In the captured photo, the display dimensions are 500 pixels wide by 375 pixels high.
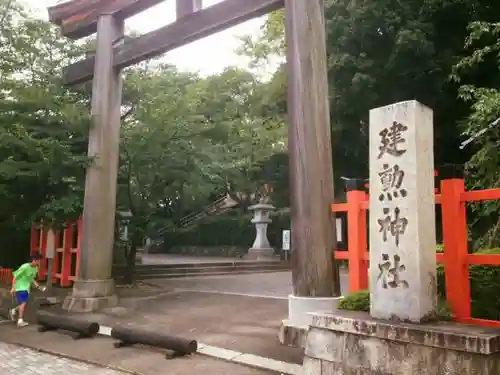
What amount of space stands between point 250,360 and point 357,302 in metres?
1.69

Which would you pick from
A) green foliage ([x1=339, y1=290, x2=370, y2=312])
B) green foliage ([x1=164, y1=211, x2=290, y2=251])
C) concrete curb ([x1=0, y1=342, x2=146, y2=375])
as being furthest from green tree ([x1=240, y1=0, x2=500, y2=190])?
green foliage ([x1=164, y1=211, x2=290, y2=251])

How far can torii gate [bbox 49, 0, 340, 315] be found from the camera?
21.8 ft

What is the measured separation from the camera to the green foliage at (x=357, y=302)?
5.26m

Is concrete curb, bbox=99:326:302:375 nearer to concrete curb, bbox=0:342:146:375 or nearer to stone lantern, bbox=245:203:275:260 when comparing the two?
concrete curb, bbox=0:342:146:375

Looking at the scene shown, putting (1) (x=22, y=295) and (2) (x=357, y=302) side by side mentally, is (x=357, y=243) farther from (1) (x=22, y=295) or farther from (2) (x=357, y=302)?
(1) (x=22, y=295)

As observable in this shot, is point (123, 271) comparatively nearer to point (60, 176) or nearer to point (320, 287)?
point (60, 176)

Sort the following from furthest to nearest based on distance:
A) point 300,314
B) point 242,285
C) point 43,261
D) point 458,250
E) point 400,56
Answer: point 242,285, point 43,261, point 400,56, point 300,314, point 458,250

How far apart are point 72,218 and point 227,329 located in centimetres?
542

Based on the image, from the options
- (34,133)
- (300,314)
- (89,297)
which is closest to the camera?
(300,314)

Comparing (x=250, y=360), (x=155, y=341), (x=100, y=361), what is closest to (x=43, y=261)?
(x=100, y=361)

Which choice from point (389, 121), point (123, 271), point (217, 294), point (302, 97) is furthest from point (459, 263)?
point (123, 271)

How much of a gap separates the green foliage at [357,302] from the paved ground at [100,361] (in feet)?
4.07

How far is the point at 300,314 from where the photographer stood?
6.45 metres

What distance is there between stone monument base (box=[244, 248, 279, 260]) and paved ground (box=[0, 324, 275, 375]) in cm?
1535
